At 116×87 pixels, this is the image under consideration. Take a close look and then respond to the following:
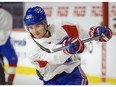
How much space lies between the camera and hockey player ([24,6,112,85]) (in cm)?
281

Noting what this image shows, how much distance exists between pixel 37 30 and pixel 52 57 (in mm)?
194

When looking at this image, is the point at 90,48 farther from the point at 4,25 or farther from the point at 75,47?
the point at 75,47

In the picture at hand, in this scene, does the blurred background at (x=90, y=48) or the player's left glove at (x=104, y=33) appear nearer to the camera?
the player's left glove at (x=104, y=33)

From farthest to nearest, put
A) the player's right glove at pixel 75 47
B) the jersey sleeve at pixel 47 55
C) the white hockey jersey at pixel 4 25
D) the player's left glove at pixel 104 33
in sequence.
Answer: the white hockey jersey at pixel 4 25 < the player's left glove at pixel 104 33 < the jersey sleeve at pixel 47 55 < the player's right glove at pixel 75 47

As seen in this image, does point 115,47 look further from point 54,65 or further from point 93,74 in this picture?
point 54,65

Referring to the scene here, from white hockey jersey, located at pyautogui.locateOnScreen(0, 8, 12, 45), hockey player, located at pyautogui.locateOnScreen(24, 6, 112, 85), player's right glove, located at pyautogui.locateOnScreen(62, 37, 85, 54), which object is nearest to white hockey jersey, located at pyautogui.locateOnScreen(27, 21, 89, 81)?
hockey player, located at pyautogui.locateOnScreen(24, 6, 112, 85)

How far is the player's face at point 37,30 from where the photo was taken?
9.21 feet

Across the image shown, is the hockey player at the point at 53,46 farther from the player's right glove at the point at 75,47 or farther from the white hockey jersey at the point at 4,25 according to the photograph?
the white hockey jersey at the point at 4,25

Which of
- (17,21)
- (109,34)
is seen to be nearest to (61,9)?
(17,21)

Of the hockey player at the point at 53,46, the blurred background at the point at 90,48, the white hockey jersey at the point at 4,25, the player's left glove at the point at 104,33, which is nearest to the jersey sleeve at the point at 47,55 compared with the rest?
the hockey player at the point at 53,46

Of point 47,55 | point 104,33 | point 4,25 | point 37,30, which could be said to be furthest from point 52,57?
point 4,25

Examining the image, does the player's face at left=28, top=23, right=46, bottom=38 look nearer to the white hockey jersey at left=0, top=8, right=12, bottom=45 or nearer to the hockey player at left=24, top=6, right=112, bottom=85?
the hockey player at left=24, top=6, right=112, bottom=85

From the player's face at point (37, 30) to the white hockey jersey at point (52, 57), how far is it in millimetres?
32

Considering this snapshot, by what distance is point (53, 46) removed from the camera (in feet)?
9.03
